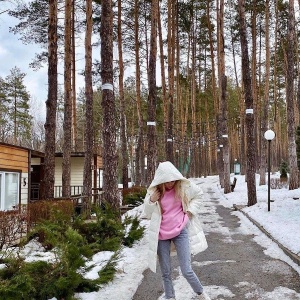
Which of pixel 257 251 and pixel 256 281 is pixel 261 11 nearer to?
pixel 257 251

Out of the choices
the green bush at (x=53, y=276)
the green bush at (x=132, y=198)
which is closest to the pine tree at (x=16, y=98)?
the green bush at (x=132, y=198)

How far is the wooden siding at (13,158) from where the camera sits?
995 cm

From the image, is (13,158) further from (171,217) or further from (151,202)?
(171,217)

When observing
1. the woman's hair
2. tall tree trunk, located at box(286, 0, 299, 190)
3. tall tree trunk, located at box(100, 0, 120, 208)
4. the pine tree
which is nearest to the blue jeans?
the woman's hair

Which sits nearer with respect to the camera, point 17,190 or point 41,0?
point 17,190

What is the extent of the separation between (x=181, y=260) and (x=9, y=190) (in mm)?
7846

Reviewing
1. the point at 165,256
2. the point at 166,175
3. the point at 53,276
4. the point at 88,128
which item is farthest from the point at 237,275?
the point at 88,128

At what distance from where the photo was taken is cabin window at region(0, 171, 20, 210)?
996 centimetres

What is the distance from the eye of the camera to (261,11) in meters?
23.3

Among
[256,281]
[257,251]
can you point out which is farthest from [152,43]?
[256,281]

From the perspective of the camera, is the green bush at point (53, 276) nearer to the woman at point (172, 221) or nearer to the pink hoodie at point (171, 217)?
the woman at point (172, 221)

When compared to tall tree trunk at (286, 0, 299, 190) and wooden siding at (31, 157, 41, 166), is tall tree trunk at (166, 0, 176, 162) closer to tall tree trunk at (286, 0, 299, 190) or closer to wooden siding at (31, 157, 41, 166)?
tall tree trunk at (286, 0, 299, 190)

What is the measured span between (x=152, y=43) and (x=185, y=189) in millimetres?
12491

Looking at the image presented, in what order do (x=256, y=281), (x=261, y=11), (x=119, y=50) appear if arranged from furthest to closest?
1. (x=261, y=11)
2. (x=119, y=50)
3. (x=256, y=281)
